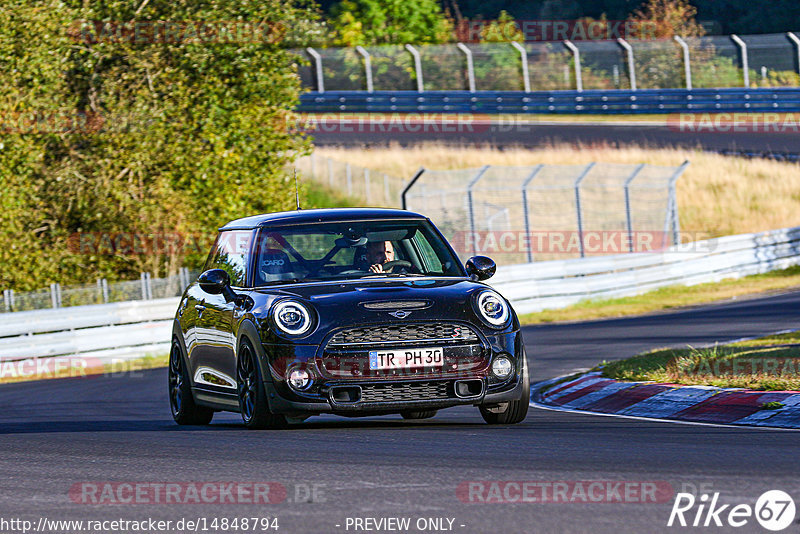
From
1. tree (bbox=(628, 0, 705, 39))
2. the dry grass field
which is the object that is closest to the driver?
the dry grass field

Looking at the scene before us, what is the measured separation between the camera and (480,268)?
10.3 meters

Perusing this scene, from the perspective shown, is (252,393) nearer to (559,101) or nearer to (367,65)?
(367,65)

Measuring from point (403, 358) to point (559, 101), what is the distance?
41511mm

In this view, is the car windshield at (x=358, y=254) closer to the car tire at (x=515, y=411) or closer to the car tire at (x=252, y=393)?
the car tire at (x=252, y=393)

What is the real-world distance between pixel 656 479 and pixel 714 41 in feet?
158

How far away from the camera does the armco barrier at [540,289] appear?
21031 millimetres

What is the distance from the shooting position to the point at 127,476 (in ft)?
24.1

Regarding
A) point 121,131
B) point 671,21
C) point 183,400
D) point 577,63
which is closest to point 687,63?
point 577,63

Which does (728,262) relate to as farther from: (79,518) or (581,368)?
(79,518)

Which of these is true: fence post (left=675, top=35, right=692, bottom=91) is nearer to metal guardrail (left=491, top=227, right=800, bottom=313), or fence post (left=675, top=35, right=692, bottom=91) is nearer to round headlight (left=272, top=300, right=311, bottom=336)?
metal guardrail (left=491, top=227, right=800, bottom=313)

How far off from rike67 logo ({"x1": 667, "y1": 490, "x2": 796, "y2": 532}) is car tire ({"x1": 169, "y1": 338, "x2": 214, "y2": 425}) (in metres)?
5.63

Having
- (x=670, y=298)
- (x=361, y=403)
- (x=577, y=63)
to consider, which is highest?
(x=361, y=403)

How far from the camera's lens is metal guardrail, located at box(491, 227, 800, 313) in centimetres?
2605

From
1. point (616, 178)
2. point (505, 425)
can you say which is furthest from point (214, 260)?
point (616, 178)
